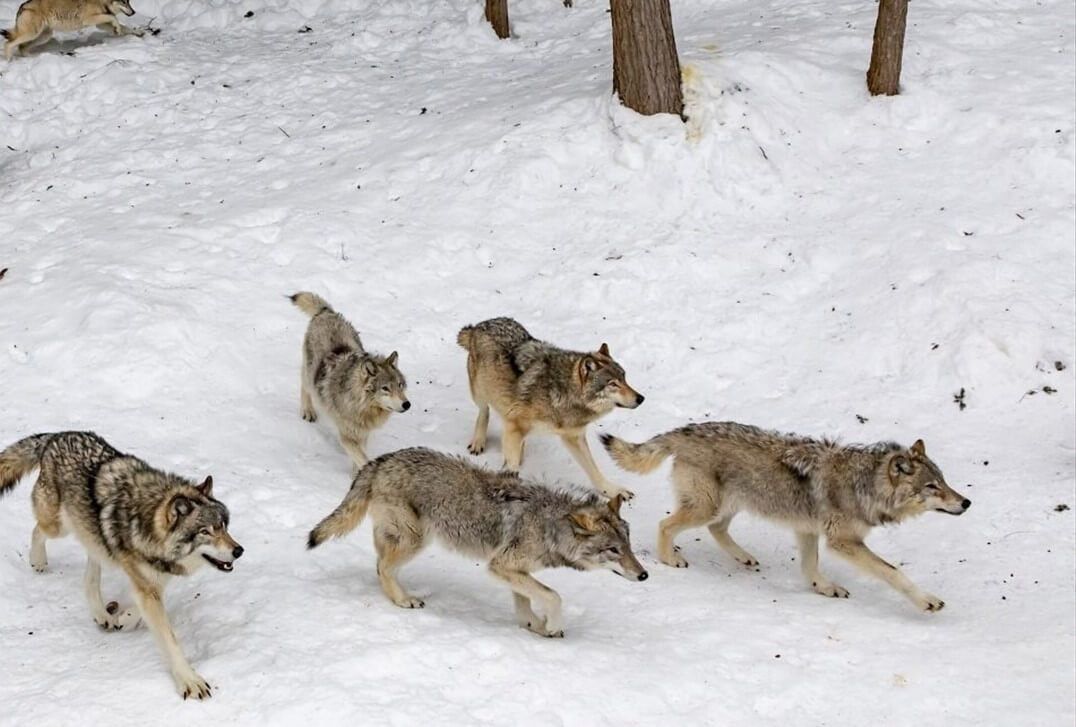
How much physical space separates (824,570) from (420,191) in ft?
23.9

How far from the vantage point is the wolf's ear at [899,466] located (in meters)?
8.53

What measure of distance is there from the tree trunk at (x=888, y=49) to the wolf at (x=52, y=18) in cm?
1202

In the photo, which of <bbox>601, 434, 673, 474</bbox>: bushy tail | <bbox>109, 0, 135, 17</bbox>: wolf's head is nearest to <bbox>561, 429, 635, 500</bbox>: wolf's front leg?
<bbox>601, 434, 673, 474</bbox>: bushy tail

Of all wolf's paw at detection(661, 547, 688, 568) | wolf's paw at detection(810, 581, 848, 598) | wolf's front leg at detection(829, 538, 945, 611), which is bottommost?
wolf's paw at detection(810, 581, 848, 598)

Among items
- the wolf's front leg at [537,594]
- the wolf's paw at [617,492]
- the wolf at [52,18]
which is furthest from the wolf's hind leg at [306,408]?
the wolf at [52,18]

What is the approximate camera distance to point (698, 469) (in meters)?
8.92

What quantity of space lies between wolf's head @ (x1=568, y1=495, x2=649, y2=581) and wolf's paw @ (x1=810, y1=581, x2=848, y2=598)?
6.00ft

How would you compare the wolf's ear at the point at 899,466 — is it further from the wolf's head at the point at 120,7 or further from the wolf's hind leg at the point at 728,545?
the wolf's head at the point at 120,7

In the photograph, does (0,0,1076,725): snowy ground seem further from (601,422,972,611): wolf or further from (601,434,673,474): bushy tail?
(601,434,673,474): bushy tail

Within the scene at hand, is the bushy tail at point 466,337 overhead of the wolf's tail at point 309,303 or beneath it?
beneath

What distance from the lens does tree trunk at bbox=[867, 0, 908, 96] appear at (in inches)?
541

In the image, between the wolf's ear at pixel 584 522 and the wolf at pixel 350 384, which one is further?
the wolf at pixel 350 384

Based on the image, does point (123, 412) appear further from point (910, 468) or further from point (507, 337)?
point (910, 468)

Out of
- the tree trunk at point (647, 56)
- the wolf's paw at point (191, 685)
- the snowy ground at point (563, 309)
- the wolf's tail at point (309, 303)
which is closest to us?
the wolf's paw at point (191, 685)
